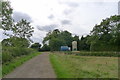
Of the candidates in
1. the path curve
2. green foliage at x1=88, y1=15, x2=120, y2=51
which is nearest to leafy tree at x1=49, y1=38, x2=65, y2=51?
green foliage at x1=88, y1=15, x2=120, y2=51

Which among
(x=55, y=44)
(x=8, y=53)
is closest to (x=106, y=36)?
(x=55, y=44)

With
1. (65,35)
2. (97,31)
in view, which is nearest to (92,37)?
(97,31)

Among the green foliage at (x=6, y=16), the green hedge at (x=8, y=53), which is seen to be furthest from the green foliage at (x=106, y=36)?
the green foliage at (x=6, y=16)

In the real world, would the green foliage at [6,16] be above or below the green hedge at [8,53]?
above

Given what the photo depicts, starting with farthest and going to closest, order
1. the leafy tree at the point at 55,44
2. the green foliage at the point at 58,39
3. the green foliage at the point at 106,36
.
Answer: the green foliage at the point at 58,39 → the leafy tree at the point at 55,44 → the green foliage at the point at 106,36

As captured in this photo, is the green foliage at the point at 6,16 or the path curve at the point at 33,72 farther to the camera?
the green foliage at the point at 6,16

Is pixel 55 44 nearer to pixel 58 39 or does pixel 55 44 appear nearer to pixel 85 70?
pixel 58 39

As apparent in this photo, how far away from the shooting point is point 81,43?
296ft

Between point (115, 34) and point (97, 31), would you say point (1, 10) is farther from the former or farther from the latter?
point (97, 31)

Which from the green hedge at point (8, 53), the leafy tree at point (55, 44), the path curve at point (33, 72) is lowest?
the path curve at point (33, 72)

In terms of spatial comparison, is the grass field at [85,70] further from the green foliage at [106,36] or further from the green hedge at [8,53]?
the green foliage at [106,36]

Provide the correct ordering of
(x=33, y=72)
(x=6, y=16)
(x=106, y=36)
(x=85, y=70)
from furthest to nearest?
(x=106, y=36), (x=6, y=16), (x=85, y=70), (x=33, y=72)

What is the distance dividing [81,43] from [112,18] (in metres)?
30.4

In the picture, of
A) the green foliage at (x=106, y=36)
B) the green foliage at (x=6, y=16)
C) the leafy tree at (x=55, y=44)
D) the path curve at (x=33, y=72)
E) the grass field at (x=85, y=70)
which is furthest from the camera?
the leafy tree at (x=55, y=44)
